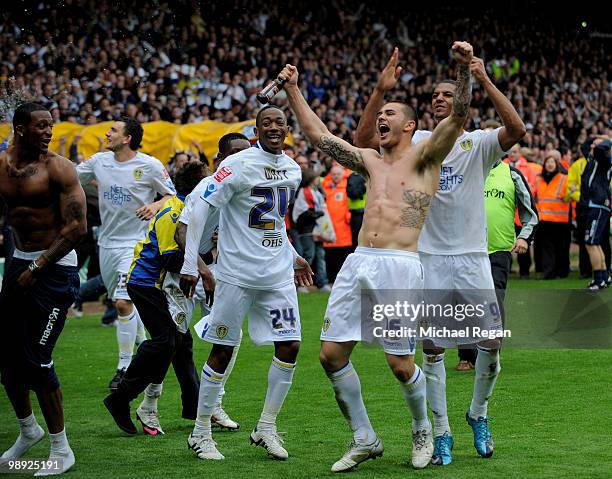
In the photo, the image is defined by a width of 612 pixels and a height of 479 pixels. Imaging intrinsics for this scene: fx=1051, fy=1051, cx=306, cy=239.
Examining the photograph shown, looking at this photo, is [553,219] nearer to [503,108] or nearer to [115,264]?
[115,264]

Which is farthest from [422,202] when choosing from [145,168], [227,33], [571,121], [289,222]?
[571,121]

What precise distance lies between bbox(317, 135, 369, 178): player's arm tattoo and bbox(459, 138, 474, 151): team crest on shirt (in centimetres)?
A: 79

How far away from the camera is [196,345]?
42.3ft

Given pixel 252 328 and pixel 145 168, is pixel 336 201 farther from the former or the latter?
pixel 252 328

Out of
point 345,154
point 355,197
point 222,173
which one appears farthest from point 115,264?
point 355,197

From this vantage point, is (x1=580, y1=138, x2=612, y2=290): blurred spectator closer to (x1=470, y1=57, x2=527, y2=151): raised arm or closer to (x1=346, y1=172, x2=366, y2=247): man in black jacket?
(x1=346, y1=172, x2=366, y2=247): man in black jacket

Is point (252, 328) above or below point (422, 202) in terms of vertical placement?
below

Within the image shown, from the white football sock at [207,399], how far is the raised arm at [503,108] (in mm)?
2596

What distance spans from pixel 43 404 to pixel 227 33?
72.2 ft

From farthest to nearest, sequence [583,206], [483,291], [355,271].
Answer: [583,206] < [483,291] < [355,271]

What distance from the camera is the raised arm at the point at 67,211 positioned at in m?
6.76

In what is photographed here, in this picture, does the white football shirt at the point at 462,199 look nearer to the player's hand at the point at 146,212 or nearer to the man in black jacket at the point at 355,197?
the player's hand at the point at 146,212

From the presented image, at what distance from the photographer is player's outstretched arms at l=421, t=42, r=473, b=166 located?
6.31 meters

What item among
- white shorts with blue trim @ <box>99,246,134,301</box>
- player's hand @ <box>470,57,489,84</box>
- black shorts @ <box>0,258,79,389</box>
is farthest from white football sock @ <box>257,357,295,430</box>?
white shorts with blue trim @ <box>99,246,134,301</box>
